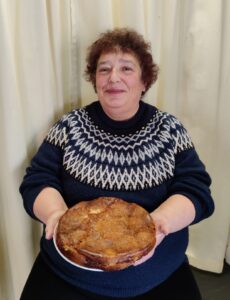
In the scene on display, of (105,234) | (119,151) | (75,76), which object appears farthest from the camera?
(75,76)

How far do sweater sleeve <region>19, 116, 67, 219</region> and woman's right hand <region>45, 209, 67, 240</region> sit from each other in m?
0.12

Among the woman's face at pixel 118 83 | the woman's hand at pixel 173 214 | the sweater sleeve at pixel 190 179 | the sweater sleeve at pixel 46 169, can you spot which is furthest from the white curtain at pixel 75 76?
the woman's hand at pixel 173 214

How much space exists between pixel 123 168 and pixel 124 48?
14.9 inches

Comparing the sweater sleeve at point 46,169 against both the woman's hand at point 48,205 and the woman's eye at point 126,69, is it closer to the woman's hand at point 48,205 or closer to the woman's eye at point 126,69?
the woman's hand at point 48,205

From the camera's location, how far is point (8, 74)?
108 cm

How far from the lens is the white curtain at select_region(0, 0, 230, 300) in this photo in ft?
3.67

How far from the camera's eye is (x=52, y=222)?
A: 94cm

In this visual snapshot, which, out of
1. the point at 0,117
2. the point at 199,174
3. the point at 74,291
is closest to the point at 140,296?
the point at 74,291

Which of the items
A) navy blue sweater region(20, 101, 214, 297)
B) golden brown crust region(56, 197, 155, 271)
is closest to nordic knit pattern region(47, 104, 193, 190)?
navy blue sweater region(20, 101, 214, 297)

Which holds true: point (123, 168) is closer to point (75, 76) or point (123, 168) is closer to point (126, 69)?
point (126, 69)

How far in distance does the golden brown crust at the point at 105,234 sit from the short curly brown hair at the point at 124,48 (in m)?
0.46

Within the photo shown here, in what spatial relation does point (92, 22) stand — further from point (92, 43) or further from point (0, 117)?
point (0, 117)

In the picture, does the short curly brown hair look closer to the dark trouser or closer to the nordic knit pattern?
the nordic knit pattern

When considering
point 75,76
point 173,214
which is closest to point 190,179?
point 173,214
